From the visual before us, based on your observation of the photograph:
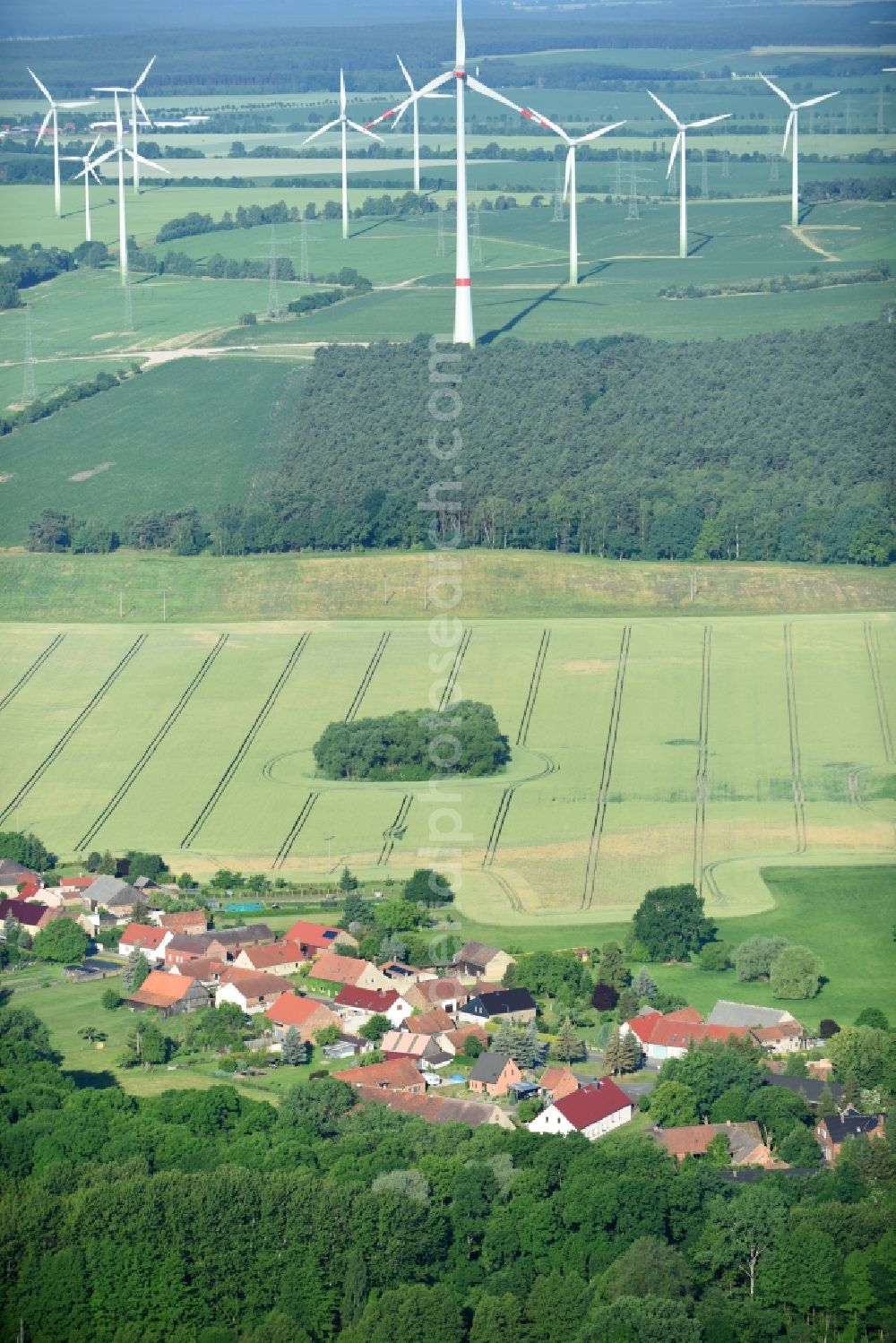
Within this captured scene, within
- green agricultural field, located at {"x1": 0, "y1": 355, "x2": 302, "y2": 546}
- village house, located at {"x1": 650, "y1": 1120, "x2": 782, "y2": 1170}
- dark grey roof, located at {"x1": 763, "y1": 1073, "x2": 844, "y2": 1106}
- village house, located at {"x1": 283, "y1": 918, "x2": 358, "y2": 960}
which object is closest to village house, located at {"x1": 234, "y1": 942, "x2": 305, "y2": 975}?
village house, located at {"x1": 283, "y1": 918, "x2": 358, "y2": 960}

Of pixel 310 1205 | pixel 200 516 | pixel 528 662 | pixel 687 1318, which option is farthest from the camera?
pixel 200 516

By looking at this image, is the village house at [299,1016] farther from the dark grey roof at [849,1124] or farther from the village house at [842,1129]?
the dark grey roof at [849,1124]

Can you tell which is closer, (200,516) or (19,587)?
(19,587)

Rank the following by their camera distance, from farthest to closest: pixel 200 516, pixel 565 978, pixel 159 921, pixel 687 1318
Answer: pixel 200 516 → pixel 159 921 → pixel 565 978 → pixel 687 1318

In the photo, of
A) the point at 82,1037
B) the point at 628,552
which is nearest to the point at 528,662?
the point at 628,552

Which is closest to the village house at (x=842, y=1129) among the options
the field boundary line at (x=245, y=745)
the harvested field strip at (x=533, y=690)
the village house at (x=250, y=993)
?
the village house at (x=250, y=993)

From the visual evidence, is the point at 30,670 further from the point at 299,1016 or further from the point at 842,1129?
the point at 842,1129

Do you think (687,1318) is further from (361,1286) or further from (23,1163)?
(23,1163)
